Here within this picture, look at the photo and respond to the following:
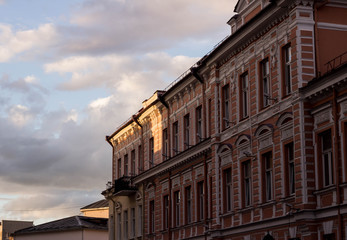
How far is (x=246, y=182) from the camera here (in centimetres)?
3084

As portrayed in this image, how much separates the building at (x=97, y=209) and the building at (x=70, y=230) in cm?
1269

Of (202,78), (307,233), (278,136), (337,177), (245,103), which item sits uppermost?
(202,78)

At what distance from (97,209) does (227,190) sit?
199 feet

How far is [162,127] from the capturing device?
43.4m

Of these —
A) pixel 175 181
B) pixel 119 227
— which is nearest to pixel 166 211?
pixel 175 181

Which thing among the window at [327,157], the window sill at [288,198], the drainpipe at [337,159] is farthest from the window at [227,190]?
the drainpipe at [337,159]

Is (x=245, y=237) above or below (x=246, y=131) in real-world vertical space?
below

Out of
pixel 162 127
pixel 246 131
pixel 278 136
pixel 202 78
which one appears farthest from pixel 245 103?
pixel 162 127

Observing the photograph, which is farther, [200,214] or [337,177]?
[200,214]

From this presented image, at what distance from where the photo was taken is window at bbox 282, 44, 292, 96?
2745 cm

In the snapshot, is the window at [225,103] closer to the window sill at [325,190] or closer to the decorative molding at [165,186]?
the window sill at [325,190]

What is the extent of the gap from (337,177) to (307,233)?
242 centimetres

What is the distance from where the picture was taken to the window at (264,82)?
29.1 metres

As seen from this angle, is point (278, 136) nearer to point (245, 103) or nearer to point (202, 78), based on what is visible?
point (245, 103)
